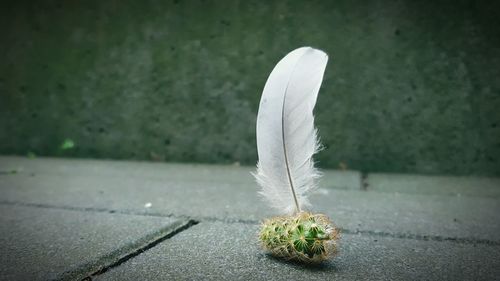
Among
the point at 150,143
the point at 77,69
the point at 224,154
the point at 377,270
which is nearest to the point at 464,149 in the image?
Result: the point at 224,154

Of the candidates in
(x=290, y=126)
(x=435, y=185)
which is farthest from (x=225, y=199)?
(x=435, y=185)

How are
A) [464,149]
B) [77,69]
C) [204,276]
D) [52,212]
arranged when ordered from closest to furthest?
[204,276] < [52,212] < [464,149] < [77,69]

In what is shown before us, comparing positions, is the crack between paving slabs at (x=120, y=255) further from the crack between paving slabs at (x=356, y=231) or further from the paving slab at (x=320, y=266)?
the crack between paving slabs at (x=356, y=231)

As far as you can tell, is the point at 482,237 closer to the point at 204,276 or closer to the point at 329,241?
the point at 329,241

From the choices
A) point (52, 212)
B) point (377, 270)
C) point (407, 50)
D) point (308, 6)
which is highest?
point (308, 6)

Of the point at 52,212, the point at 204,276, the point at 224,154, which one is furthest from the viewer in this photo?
the point at 224,154

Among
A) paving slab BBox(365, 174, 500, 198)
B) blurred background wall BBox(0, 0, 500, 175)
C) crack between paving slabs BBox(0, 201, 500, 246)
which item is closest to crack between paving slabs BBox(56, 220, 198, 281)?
crack between paving slabs BBox(0, 201, 500, 246)

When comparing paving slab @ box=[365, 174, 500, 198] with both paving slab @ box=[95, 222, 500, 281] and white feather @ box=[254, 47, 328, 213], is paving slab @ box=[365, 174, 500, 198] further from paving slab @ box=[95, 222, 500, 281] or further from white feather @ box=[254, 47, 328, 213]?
white feather @ box=[254, 47, 328, 213]

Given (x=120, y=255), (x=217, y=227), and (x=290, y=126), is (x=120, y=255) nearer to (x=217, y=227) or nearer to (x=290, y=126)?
(x=217, y=227)
